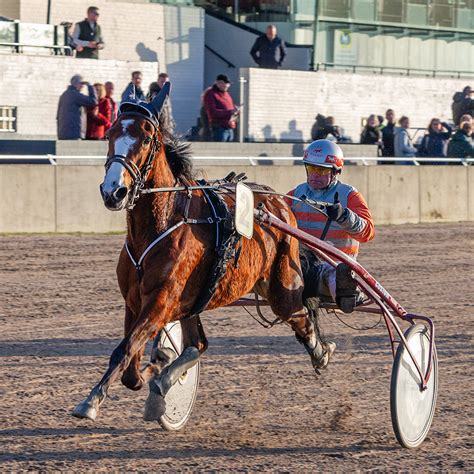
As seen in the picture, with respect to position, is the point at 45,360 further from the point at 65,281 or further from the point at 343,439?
the point at 65,281

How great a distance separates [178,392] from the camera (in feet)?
20.3

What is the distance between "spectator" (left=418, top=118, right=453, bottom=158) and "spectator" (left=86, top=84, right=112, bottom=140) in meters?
6.36

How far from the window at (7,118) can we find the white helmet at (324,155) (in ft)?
39.4

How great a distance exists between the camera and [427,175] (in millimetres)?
18406

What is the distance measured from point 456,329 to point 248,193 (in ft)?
12.8

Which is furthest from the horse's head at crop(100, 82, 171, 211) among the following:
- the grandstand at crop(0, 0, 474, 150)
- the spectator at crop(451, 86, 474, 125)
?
the spectator at crop(451, 86, 474, 125)

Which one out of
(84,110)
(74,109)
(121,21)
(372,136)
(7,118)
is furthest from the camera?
(121,21)

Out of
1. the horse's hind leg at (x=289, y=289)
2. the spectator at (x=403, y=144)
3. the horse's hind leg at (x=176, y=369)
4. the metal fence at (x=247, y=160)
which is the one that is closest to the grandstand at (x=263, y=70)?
the spectator at (x=403, y=144)

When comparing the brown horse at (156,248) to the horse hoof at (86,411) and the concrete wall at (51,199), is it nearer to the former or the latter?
the horse hoof at (86,411)

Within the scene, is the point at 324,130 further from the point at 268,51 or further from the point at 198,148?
the point at 268,51

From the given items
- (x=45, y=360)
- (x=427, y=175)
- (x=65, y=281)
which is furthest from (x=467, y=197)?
(x=45, y=360)

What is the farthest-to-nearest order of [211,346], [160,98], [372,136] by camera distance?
[372,136] < [211,346] < [160,98]

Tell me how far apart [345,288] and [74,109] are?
9568 mm

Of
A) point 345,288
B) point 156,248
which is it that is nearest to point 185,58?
point 345,288
